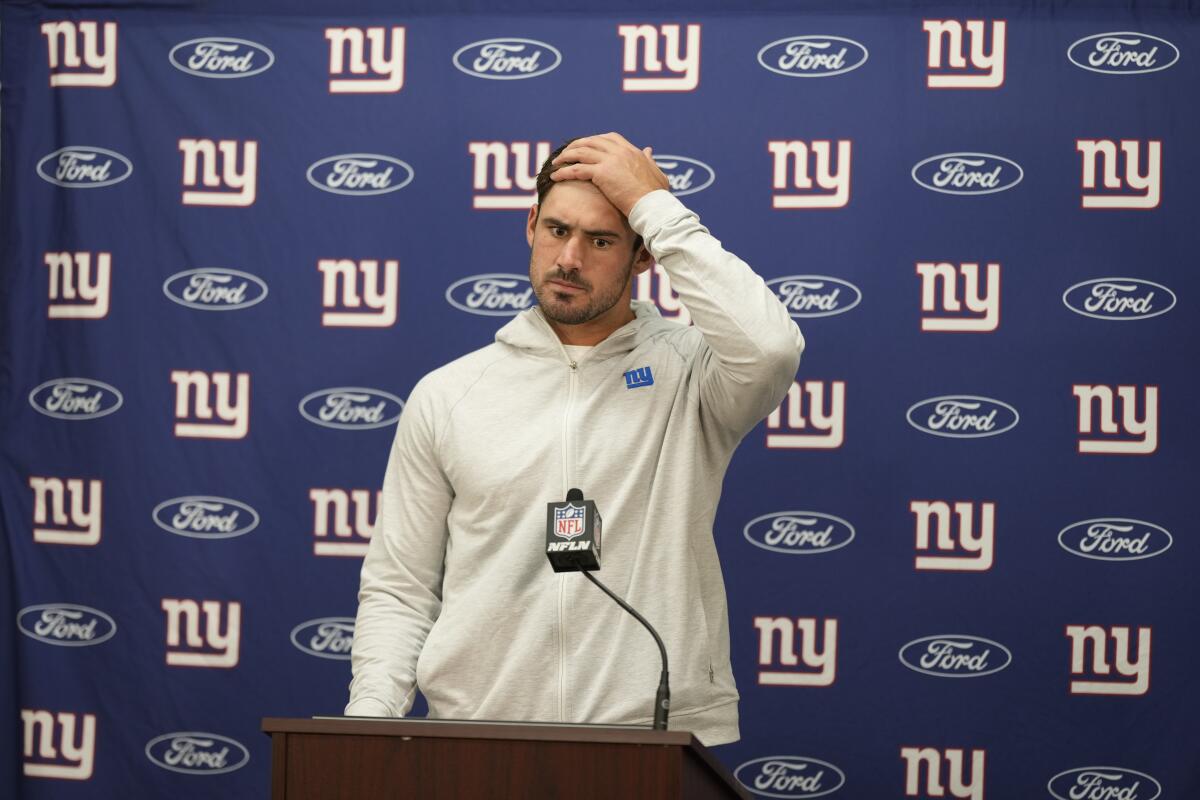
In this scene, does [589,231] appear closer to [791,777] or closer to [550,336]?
[550,336]

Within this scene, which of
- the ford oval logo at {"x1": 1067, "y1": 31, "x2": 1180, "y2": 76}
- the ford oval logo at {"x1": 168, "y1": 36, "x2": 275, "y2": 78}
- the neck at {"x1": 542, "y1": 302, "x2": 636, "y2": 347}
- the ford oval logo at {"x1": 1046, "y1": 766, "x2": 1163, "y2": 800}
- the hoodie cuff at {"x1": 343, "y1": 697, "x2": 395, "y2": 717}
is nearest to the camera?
the hoodie cuff at {"x1": 343, "y1": 697, "x2": 395, "y2": 717}

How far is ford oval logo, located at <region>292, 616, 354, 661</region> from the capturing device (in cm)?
356

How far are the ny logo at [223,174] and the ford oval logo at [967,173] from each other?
5.75 ft

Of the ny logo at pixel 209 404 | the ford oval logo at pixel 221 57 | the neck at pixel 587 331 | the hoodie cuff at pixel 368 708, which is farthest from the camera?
the ford oval logo at pixel 221 57

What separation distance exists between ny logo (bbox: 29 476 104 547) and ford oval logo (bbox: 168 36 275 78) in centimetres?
115

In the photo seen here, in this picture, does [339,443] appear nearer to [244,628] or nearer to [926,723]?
[244,628]

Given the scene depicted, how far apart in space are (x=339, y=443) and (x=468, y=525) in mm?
1351

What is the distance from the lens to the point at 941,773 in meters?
3.37

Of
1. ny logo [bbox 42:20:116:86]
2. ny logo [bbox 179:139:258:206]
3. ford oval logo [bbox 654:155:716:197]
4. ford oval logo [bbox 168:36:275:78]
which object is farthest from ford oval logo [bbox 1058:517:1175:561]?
ny logo [bbox 42:20:116:86]

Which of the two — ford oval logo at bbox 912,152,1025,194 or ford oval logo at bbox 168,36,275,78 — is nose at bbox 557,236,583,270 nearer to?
ford oval logo at bbox 912,152,1025,194

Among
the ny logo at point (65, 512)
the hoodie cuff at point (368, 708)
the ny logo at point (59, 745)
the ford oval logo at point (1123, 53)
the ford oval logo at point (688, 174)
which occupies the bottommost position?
the ny logo at point (59, 745)

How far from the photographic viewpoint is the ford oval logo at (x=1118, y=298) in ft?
11.4

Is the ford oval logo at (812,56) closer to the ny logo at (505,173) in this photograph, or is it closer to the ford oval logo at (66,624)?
the ny logo at (505,173)

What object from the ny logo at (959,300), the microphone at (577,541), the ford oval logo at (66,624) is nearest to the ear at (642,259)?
the microphone at (577,541)
